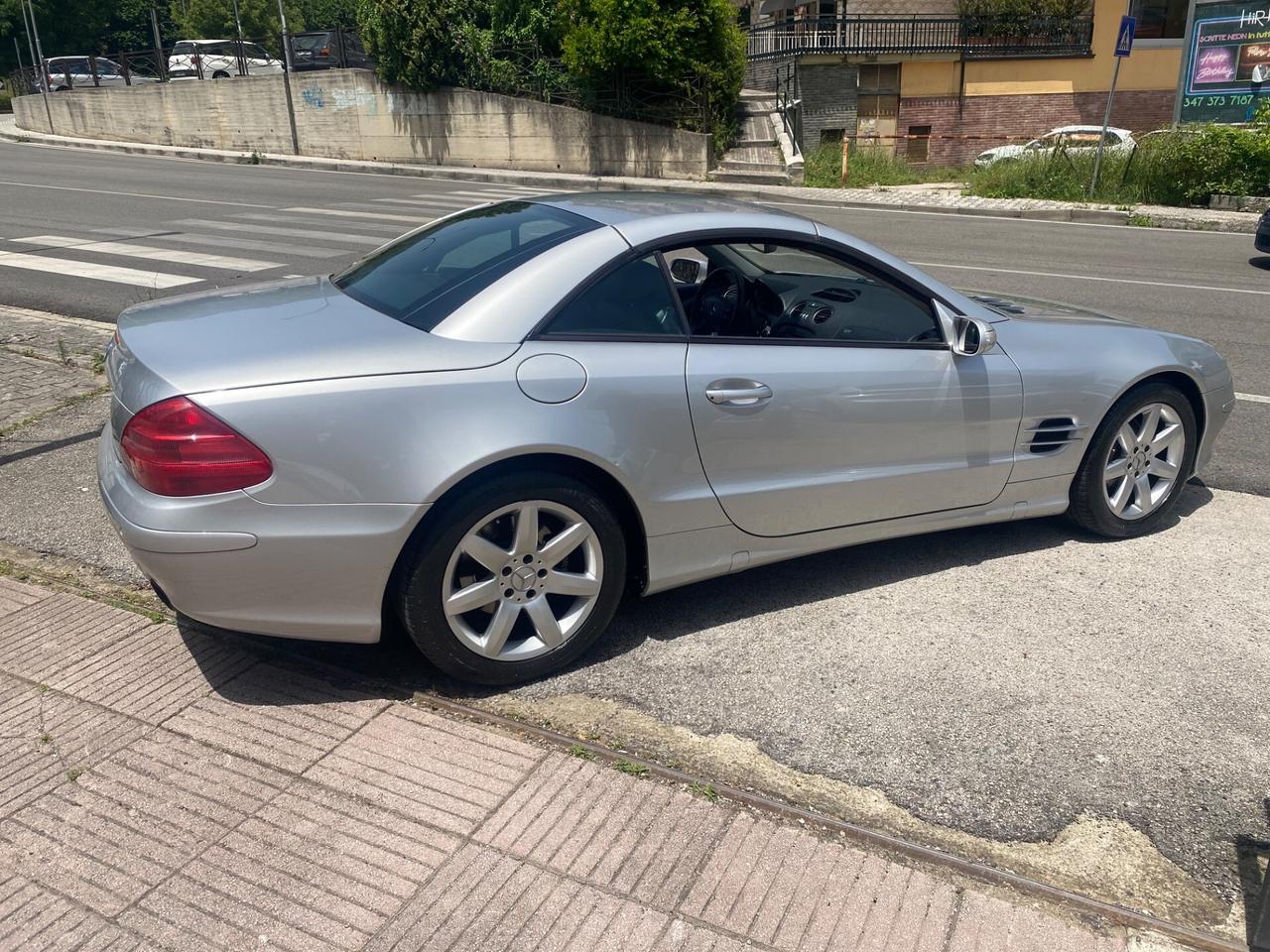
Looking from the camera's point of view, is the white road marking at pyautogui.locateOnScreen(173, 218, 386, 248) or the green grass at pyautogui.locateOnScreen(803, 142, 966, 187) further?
the green grass at pyautogui.locateOnScreen(803, 142, 966, 187)

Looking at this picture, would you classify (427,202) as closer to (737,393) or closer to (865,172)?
(865,172)

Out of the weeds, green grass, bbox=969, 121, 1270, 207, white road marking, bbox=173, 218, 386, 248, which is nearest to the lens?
the weeds

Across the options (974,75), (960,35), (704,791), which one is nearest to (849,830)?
(704,791)

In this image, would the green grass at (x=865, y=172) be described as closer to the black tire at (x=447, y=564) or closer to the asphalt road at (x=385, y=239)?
the asphalt road at (x=385, y=239)

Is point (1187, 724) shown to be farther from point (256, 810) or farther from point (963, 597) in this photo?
point (256, 810)

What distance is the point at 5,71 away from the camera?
198 ft

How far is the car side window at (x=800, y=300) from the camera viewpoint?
4.01 m

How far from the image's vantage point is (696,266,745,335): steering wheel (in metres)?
4.06

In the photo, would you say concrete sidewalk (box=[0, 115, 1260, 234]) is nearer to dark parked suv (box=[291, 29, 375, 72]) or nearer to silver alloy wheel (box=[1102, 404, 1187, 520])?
dark parked suv (box=[291, 29, 375, 72])

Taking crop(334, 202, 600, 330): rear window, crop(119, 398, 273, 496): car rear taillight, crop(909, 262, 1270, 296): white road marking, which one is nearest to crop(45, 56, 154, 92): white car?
crop(909, 262, 1270, 296): white road marking

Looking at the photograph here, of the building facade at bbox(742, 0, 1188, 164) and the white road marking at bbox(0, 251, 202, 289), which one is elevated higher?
the building facade at bbox(742, 0, 1188, 164)

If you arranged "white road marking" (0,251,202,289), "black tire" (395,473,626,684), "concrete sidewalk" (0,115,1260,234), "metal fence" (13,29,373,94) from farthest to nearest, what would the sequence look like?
"metal fence" (13,29,373,94) → "concrete sidewalk" (0,115,1260,234) → "white road marking" (0,251,202,289) → "black tire" (395,473,626,684)

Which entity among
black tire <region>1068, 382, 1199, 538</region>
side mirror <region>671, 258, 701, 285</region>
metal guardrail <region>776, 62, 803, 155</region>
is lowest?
black tire <region>1068, 382, 1199, 538</region>

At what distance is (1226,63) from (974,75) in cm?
1273
